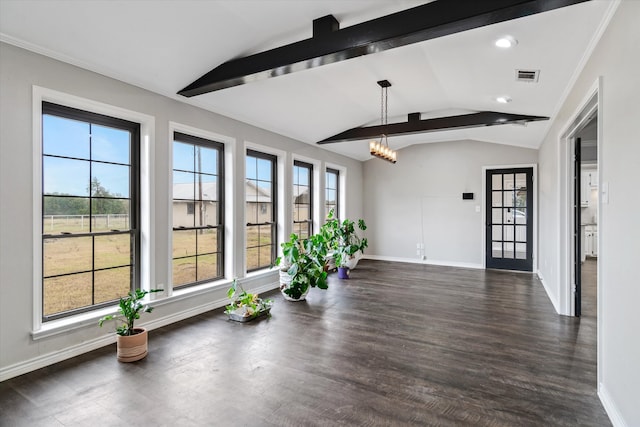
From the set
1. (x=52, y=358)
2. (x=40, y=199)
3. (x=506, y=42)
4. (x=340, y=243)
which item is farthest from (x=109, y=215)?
(x=340, y=243)

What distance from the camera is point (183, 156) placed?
427cm

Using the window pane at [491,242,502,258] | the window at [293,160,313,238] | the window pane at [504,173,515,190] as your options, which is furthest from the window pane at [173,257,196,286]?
the window pane at [504,173,515,190]

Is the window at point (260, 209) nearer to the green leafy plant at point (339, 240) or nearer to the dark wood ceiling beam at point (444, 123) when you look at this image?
the green leafy plant at point (339, 240)

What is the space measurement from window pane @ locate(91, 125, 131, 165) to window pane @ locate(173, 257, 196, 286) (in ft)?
4.32

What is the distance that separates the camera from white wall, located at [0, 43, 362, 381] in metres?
2.64

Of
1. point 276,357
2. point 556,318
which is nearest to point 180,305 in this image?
point 276,357

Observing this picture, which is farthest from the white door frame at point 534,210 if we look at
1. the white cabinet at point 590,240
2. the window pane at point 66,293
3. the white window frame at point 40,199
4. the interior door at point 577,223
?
the window pane at point 66,293

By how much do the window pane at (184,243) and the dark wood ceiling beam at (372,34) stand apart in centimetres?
174

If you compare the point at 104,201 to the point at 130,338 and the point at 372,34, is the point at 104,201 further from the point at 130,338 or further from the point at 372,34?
the point at 372,34

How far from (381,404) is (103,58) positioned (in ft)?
12.0

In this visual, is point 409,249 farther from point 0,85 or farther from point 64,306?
point 0,85

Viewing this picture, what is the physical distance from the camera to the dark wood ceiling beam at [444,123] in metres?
5.03

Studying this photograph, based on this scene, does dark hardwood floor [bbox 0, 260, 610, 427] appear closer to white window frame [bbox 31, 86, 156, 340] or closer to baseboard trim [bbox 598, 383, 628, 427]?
baseboard trim [bbox 598, 383, 628, 427]

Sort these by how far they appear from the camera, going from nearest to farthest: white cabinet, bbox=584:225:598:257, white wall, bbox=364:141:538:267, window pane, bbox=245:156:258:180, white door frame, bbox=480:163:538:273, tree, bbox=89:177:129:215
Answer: tree, bbox=89:177:129:215 < window pane, bbox=245:156:258:180 < white door frame, bbox=480:163:538:273 < white wall, bbox=364:141:538:267 < white cabinet, bbox=584:225:598:257
